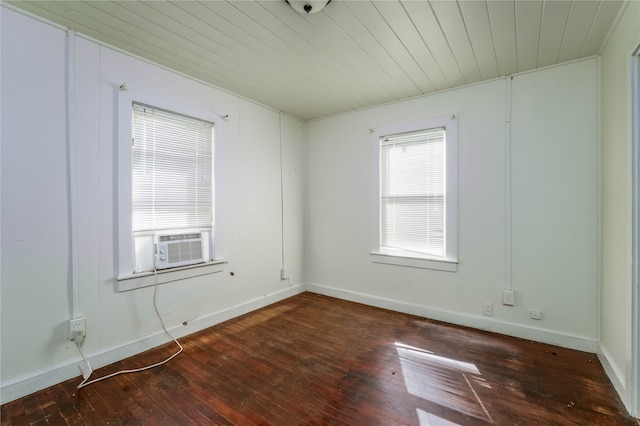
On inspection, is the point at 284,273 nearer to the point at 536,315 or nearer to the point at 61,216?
the point at 61,216

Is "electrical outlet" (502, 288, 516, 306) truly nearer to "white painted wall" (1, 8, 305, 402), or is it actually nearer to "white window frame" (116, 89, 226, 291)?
"white painted wall" (1, 8, 305, 402)

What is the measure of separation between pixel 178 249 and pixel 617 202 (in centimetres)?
366

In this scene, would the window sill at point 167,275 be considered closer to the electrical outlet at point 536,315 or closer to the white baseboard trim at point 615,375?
the electrical outlet at point 536,315

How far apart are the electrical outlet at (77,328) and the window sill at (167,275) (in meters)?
0.32

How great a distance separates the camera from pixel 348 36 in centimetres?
217

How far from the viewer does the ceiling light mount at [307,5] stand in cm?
175

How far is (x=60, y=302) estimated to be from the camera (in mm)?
2107

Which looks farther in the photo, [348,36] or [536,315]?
[536,315]

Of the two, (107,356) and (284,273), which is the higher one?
(284,273)

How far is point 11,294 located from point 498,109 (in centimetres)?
438

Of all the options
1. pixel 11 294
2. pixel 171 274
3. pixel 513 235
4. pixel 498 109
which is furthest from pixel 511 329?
pixel 11 294

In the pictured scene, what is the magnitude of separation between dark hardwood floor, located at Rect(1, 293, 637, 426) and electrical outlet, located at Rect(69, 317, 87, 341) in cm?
31

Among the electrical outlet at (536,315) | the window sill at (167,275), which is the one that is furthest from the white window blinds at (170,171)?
the electrical outlet at (536,315)

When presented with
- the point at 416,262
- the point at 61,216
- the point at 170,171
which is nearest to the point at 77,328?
the point at 61,216
